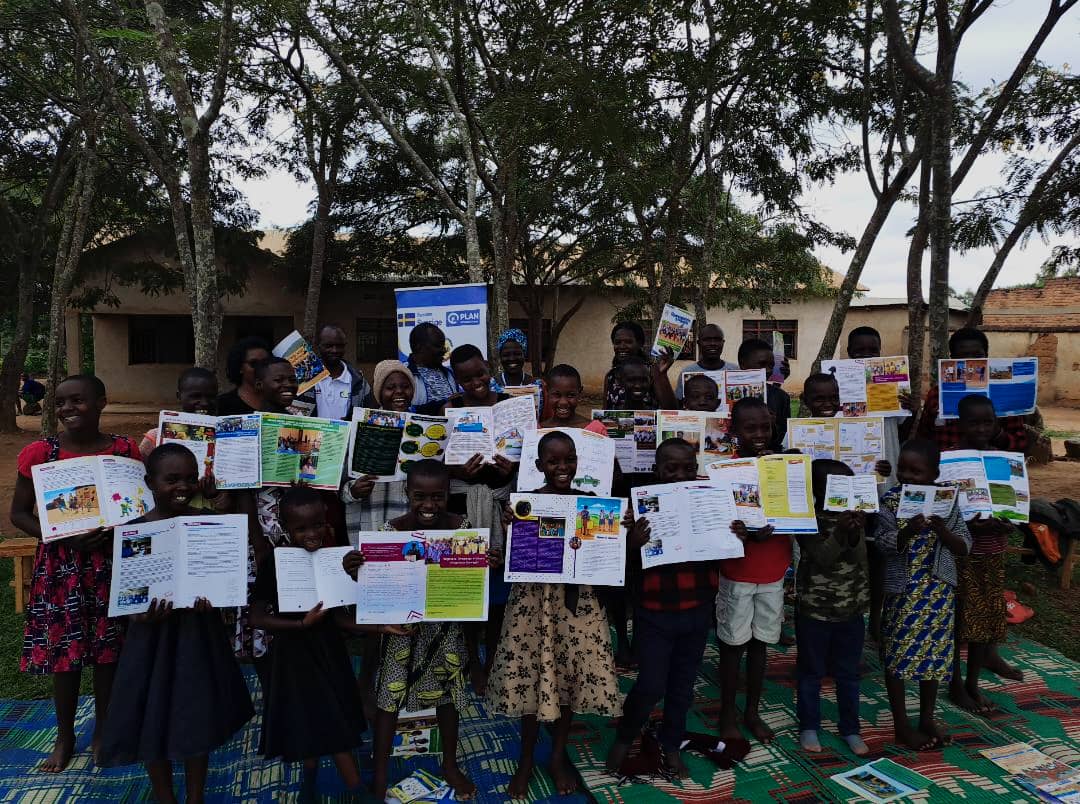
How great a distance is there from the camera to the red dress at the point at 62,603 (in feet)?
10.2

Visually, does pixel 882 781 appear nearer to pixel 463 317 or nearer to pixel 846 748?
pixel 846 748

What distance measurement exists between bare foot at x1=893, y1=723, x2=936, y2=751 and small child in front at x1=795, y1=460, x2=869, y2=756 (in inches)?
8.4

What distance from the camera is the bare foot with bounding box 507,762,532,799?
10.1 ft

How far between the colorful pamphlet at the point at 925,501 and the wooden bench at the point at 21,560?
214 inches

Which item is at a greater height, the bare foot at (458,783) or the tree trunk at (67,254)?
the tree trunk at (67,254)

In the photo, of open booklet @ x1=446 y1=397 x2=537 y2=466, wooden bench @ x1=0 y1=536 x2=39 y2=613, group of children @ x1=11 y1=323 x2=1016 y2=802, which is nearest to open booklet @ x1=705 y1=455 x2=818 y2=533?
group of children @ x1=11 y1=323 x2=1016 y2=802

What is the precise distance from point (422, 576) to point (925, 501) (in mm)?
2382

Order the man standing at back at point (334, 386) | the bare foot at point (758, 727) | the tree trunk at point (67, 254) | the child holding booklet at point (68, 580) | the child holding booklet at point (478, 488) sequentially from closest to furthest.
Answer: the child holding booklet at point (68, 580)
the bare foot at point (758, 727)
the child holding booklet at point (478, 488)
the man standing at back at point (334, 386)
the tree trunk at point (67, 254)

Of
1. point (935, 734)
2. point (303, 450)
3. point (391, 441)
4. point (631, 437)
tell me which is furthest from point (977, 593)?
point (303, 450)

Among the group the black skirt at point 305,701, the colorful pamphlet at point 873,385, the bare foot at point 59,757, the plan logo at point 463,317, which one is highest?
the plan logo at point 463,317

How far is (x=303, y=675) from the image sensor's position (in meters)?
2.87

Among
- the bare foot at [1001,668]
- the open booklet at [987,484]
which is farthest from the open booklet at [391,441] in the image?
the bare foot at [1001,668]

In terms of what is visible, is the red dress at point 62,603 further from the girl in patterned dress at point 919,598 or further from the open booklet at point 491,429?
the girl in patterned dress at point 919,598

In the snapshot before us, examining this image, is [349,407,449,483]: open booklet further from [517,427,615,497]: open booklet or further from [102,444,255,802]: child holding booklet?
[102,444,255,802]: child holding booklet
